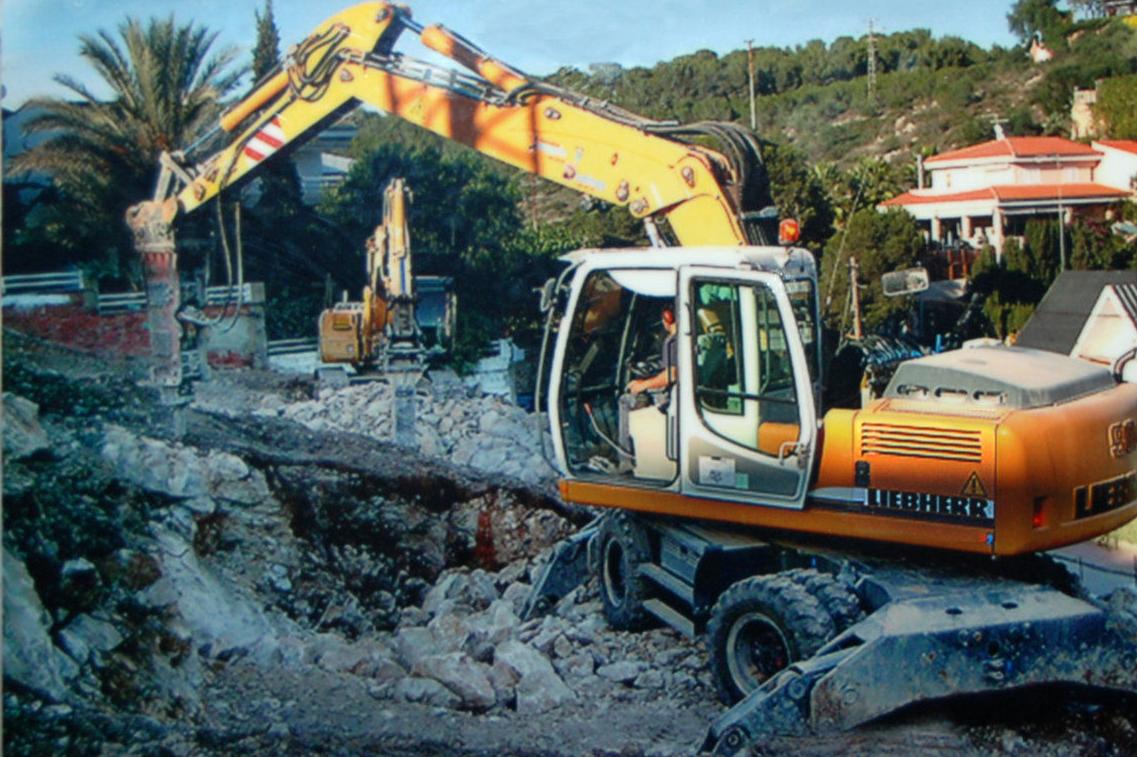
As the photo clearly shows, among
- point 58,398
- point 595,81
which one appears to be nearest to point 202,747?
point 58,398

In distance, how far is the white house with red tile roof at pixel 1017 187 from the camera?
17.9 ft

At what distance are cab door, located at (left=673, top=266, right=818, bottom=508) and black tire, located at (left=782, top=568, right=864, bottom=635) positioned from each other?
0.29 meters

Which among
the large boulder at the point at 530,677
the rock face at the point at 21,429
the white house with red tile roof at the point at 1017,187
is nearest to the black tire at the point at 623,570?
the large boulder at the point at 530,677

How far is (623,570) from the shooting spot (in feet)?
18.2

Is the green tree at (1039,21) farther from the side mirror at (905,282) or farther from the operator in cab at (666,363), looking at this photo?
the operator in cab at (666,363)

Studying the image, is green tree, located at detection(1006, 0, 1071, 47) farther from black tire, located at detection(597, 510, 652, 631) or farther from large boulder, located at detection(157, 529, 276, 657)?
large boulder, located at detection(157, 529, 276, 657)

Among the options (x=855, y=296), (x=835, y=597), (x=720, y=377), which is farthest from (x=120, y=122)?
(x=835, y=597)

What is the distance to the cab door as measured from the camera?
4.55m

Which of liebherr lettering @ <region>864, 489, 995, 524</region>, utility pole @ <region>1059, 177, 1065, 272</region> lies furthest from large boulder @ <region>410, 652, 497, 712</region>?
utility pole @ <region>1059, 177, 1065, 272</region>

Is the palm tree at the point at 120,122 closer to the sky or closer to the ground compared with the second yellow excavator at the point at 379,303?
closer to the sky

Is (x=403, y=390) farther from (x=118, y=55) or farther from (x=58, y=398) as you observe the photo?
(x=118, y=55)

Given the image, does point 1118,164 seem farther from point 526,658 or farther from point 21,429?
point 21,429

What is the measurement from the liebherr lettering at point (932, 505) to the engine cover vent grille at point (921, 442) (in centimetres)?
13

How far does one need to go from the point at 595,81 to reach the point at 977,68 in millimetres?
1669
